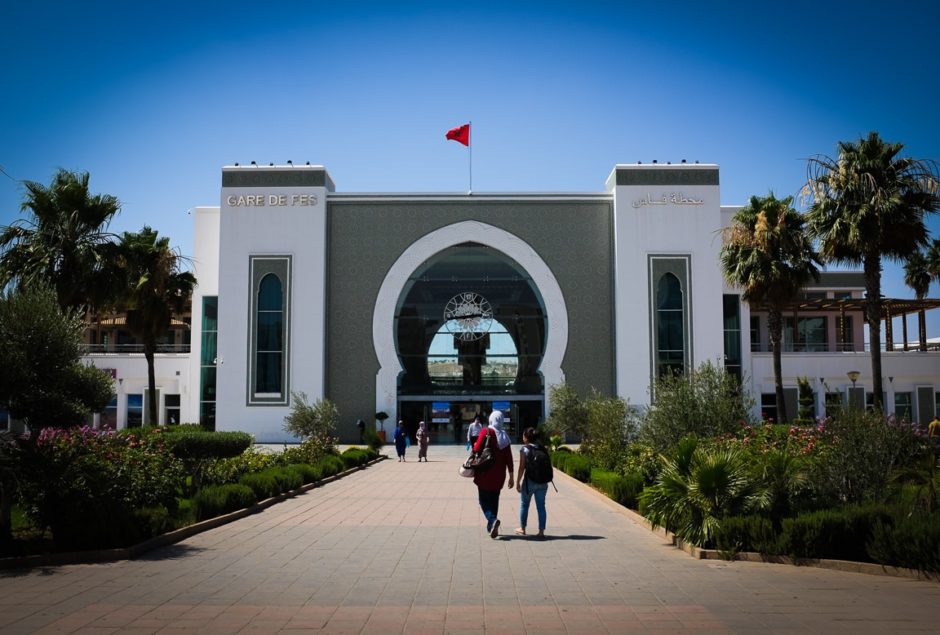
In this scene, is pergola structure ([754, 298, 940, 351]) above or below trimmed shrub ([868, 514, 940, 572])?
above

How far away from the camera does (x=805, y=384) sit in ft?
121

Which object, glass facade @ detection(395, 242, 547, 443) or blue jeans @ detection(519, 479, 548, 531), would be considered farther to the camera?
glass facade @ detection(395, 242, 547, 443)

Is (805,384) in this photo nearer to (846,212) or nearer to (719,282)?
(719,282)

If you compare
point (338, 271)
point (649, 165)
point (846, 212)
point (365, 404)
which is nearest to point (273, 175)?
point (338, 271)

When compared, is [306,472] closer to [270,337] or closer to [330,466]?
[330,466]

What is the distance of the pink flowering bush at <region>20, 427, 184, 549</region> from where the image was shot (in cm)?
966

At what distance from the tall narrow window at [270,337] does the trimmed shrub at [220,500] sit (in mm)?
26586

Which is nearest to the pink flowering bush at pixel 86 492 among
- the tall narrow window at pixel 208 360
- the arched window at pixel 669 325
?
Result: the tall narrow window at pixel 208 360

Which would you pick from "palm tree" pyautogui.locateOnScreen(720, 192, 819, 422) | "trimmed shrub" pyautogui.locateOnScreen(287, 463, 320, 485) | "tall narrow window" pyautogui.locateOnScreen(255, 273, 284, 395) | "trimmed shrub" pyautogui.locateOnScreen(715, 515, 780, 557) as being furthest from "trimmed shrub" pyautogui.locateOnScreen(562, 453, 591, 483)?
"tall narrow window" pyautogui.locateOnScreen(255, 273, 284, 395)

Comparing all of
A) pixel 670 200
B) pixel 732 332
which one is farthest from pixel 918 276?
pixel 670 200

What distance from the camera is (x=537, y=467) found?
11211 mm

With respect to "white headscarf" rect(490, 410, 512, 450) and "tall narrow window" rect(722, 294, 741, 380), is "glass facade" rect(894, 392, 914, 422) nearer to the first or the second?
"tall narrow window" rect(722, 294, 741, 380)

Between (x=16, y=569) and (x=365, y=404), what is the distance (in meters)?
31.6

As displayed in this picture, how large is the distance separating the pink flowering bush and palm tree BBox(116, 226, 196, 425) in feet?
75.2
